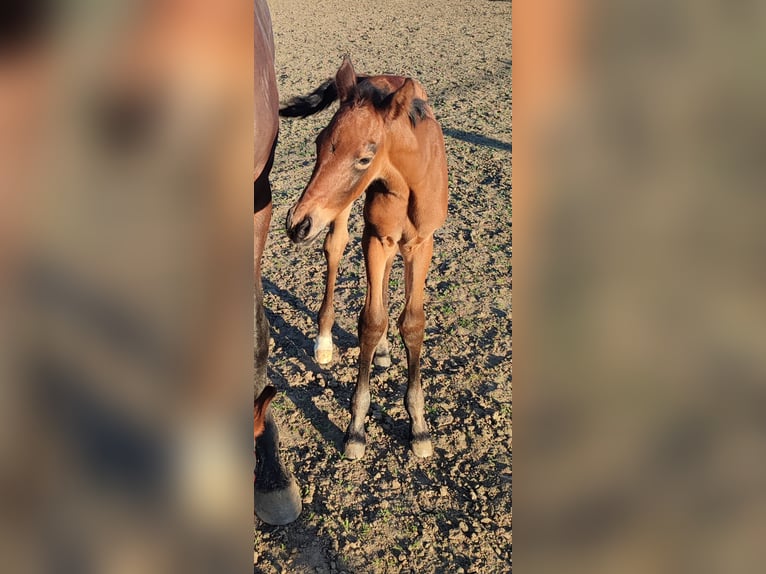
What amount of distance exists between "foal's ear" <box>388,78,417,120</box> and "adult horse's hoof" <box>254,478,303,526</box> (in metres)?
1.72

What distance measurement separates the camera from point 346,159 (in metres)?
2.75

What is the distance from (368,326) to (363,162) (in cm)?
85

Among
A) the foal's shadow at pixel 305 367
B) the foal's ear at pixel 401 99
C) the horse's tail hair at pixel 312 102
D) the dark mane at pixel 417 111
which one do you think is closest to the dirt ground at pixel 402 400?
the foal's shadow at pixel 305 367

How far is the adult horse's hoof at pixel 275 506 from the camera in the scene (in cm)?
287

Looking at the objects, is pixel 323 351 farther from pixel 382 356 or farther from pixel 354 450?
pixel 354 450

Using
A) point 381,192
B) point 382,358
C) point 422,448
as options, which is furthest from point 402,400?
point 381,192

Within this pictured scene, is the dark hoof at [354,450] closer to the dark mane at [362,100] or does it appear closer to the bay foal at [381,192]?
the bay foal at [381,192]

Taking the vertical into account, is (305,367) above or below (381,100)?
below

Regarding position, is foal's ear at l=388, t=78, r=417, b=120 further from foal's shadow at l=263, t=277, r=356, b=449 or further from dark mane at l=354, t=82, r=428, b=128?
foal's shadow at l=263, t=277, r=356, b=449

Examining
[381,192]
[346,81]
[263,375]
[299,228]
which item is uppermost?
[346,81]
